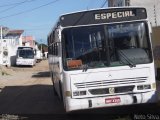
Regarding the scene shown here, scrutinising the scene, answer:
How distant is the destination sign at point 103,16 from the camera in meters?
12.3

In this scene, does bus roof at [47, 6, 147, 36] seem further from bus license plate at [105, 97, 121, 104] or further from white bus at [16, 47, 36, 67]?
white bus at [16, 47, 36, 67]

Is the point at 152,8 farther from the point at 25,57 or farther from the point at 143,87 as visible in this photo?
the point at 143,87

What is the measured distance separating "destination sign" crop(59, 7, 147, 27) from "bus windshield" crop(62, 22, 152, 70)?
15 cm

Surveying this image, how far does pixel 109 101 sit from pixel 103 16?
2.37m

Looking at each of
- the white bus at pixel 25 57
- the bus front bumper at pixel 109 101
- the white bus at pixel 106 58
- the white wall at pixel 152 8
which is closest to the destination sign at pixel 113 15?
the white bus at pixel 106 58

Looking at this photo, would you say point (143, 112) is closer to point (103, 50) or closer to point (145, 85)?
point (145, 85)

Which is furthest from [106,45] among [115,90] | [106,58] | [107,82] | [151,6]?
[151,6]

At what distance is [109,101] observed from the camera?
39.1 feet

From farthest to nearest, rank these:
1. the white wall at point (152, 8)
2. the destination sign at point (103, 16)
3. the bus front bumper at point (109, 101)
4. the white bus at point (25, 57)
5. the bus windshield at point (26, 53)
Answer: the bus windshield at point (26, 53) → the white bus at point (25, 57) → the white wall at point (152, 8) → the destination sign at point (103, 16) → the bus front bumper at point (109, 101)

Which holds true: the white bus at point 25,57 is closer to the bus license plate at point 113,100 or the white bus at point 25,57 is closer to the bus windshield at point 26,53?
the bus windshield at point 26,53

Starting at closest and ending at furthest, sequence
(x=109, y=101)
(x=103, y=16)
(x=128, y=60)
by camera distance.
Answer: (x=109, y=101) → (x=128, y=60) → (x=103, y=16)

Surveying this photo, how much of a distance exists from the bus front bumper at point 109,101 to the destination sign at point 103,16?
209 centimetres

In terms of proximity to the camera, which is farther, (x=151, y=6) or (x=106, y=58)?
(x=151, y=6)

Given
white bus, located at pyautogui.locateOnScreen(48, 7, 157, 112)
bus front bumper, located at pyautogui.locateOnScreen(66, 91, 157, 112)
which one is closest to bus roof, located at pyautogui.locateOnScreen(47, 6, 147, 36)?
white bus, located at pyautogui.locateOnScreen(48, 7, 157, 112)
